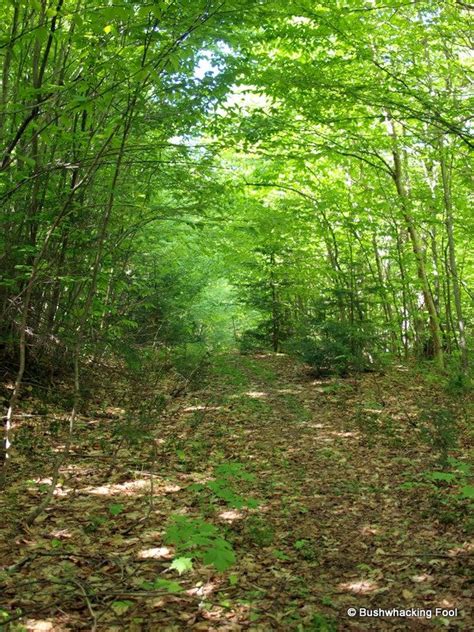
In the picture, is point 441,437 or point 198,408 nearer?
point 441,437

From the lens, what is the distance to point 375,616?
3139mm

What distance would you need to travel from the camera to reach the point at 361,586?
138 inches

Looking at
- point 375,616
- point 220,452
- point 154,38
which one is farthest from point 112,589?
point 154,38

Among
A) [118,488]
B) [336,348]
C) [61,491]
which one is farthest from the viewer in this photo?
[336,348]

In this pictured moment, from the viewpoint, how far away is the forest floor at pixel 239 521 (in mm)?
3055

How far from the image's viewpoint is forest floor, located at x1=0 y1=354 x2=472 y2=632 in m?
3.05

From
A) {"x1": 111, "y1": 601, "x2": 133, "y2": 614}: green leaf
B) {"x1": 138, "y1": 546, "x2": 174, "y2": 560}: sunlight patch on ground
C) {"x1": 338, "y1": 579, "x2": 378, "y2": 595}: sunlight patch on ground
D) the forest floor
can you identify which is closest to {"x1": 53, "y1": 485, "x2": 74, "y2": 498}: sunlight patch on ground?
the forest floor

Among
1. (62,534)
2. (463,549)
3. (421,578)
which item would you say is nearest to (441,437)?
(463,549)

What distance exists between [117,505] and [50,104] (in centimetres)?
365

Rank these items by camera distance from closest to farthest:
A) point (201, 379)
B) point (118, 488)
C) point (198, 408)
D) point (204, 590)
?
point (204, 590) < point (118, 488) < point (198, 408) < point (201, 379)

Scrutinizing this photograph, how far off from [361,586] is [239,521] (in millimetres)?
1289

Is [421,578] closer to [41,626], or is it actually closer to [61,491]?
[41,626]

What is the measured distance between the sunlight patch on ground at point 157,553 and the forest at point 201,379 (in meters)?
0.02

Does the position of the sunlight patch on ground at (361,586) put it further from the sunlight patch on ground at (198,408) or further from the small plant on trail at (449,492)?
the sunlight patch on ground at (198,408)
